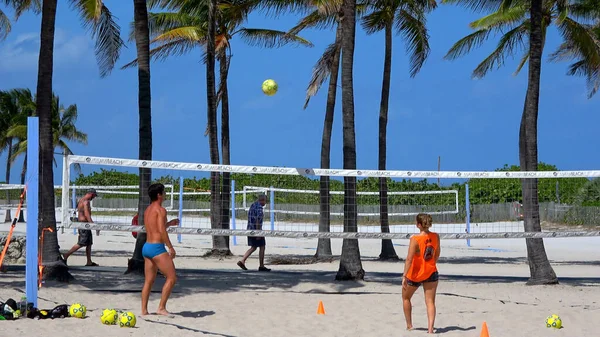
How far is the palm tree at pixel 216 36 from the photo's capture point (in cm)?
1753

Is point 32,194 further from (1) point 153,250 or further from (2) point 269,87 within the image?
(2) point 269,87

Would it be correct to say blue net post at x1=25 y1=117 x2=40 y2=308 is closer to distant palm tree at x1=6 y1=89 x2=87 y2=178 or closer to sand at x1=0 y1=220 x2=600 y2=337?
sand at x1=0 y1=220 x2=600 y2=337

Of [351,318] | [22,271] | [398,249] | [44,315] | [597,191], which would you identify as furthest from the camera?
[597,191]

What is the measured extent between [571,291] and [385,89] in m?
6.84

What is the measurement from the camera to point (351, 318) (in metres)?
9.69

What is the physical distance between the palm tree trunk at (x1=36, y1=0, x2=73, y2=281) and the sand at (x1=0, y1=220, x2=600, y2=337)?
38 cm

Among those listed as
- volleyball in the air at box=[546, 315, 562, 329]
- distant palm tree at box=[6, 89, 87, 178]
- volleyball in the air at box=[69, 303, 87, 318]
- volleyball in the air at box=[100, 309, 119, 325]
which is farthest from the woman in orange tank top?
distant palm tree at box=[6, 89, 87, 178]

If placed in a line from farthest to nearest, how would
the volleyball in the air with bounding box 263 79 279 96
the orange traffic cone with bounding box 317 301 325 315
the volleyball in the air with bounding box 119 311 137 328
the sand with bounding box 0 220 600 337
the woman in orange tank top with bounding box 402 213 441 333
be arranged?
1. the volleyball in the air with bounding box 263 79 279 96
2. the orange traffic cone with bounding box 317 301 325 315
3. the sand with bounding box 0 220 600 337
4. the volleyball in the air with bounding box 119 311 137 328
5. the woman in orange tank top with bounding box 402 213 441 333

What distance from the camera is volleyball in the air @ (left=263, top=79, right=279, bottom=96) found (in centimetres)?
1667

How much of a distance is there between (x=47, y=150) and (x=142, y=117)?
1707 mm

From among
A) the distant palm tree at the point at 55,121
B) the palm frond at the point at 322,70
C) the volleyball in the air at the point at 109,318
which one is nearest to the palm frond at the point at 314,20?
the palm frond at the point at 322,70

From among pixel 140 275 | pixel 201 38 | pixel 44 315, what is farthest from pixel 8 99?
pixel 44 315

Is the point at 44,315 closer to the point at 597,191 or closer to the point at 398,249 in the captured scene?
the point at 398,249

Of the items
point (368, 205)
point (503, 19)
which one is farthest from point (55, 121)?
point (503, 19)
